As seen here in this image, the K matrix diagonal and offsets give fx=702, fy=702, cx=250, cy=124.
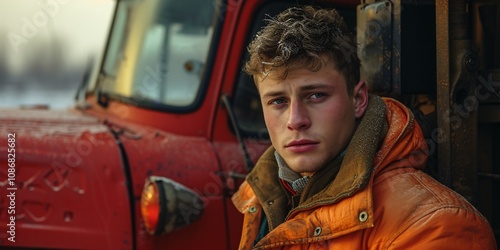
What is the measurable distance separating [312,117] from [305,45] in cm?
21

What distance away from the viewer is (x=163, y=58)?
3451 millimetres

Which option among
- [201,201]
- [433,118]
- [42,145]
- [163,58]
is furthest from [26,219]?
[433,118]

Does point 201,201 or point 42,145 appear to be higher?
point 42,145

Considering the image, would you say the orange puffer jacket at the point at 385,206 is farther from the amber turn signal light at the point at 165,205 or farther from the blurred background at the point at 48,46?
the blurred background at the point at 48,46

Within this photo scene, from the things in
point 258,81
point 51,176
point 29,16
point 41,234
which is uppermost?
point 29,16

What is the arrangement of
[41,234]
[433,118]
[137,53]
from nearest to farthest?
[433,118], [41,234], [137,53]

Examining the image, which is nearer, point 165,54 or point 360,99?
point 360,99

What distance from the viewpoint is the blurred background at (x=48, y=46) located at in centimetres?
407

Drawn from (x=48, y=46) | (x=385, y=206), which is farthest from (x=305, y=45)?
(x=48, y=46)

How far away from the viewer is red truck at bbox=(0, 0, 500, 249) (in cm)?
235

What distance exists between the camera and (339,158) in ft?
6.88

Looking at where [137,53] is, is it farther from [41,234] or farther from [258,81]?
[258,81]

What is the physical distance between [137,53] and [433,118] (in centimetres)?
165

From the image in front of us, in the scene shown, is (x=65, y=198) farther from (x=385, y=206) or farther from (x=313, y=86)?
(x=385, y=206)
